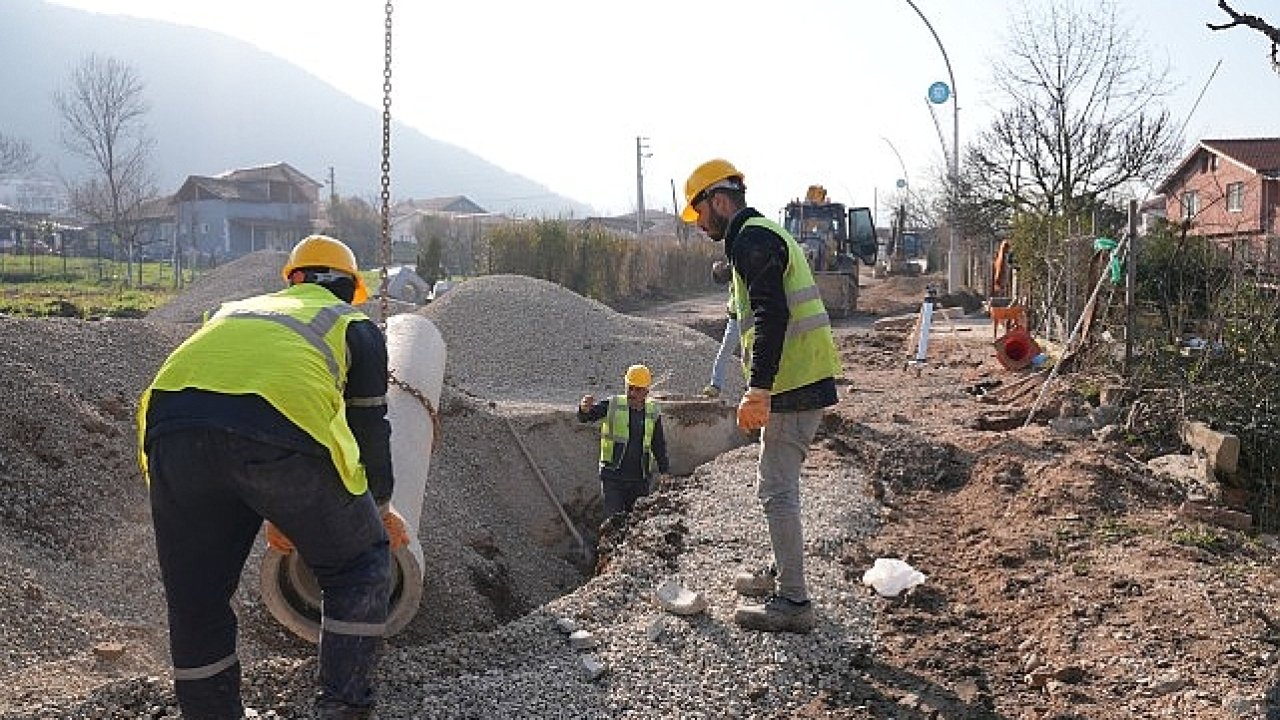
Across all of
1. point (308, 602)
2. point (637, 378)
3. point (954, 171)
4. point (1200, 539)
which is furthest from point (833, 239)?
point (308, 602)

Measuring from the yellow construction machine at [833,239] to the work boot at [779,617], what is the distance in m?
17.6

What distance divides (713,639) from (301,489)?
6.54 ft

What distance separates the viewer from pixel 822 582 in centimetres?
525

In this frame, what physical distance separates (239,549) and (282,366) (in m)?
0.64

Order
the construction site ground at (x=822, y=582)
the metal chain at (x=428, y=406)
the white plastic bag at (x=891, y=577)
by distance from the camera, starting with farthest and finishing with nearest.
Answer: the metal chain at (x=428, y=406), the white plastic bag at (x=891, y=577), the construction site ground at (x=822, y=582)

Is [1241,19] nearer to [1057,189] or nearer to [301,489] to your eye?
[301,489]

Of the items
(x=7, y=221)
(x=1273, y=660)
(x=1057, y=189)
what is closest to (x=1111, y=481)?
(x=1273, y=660)

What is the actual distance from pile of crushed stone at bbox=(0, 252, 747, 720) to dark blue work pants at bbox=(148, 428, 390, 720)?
0.54 metres

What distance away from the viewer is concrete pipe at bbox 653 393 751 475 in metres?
10.3

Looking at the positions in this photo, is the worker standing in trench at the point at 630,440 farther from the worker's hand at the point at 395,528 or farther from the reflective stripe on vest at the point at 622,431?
the worker's hand at the point at 395,528

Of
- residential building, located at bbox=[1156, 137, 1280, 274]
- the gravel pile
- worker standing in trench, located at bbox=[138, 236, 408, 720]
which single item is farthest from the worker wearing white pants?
residential building, located at bbox=[1156, 137, 1280, 274]

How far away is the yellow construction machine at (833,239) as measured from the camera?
2227cm

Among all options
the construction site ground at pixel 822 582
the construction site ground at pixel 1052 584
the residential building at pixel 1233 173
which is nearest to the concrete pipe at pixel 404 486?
the construction site ground at pixel 822 582

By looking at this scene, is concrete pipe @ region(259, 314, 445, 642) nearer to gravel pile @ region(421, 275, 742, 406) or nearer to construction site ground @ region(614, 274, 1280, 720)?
construction site ground @ region(614, 274, 1280, 720)
